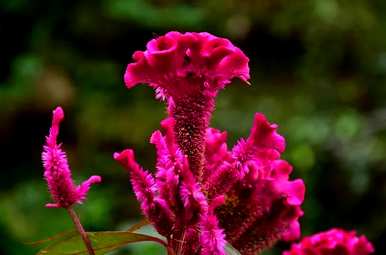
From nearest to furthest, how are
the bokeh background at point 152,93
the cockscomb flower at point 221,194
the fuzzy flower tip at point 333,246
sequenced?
1. the cockscomb flower at point 221,194
2. the fuzzy flower tip at point 333,246
3. the bokeh background at point 152,93

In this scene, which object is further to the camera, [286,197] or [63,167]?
[286,197]

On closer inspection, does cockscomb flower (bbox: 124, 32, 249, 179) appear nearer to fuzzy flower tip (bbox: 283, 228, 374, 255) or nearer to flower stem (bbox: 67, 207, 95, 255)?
flower stem (bbox: 67, 207, 95, 255)

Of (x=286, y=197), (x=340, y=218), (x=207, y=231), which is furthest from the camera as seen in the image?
(x=340, y=218)

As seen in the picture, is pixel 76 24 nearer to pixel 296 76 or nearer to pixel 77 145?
pixel 77 145

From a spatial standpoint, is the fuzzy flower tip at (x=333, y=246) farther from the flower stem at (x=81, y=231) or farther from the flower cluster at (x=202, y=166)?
the flower stem at (x=81, y=231)

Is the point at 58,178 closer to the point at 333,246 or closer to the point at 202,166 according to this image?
the point at 202,166

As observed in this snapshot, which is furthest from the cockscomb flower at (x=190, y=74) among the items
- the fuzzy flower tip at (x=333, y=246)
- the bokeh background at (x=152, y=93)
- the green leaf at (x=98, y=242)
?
the bokeh background at (x=152, y=93)

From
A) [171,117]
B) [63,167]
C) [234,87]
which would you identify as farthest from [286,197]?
[234,87]
